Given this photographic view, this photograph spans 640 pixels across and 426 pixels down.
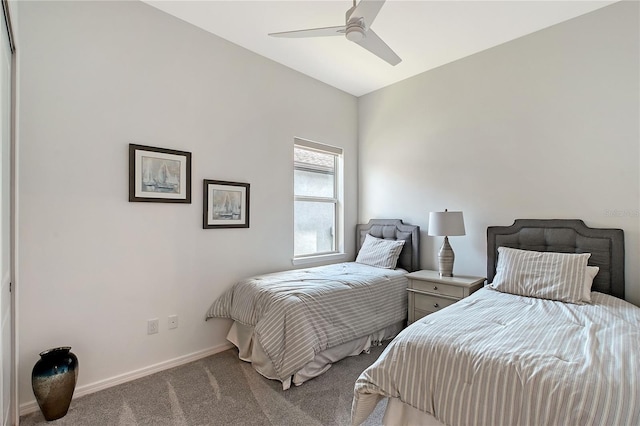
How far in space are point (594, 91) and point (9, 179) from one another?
13.8ft

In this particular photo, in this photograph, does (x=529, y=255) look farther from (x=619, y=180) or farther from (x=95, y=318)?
(x=95, y=318)

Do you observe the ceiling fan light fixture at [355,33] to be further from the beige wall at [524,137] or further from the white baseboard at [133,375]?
the white baseboard at [133,375]

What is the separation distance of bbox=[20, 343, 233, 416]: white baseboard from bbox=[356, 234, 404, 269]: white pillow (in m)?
1.75

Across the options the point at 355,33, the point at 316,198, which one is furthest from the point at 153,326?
the point at 355,33

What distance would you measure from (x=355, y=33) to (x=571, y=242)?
7.83 ft

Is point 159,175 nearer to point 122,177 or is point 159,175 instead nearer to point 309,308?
point 122,177

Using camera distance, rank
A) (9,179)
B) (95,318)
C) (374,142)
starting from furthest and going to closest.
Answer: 1. (374,142)
2. (95,318)
3. (9,179)

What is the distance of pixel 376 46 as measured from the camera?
2178 mm

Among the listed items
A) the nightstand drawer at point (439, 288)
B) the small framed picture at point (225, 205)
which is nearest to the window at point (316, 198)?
the small framed picture at point (225, 205)

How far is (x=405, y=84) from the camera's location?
12.4ft

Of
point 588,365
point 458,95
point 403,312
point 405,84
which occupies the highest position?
point 405,84

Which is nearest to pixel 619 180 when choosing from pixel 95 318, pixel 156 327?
pixel 156 327

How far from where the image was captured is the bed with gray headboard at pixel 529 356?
1.14 m

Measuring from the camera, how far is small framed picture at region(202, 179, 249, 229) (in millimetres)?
2772
